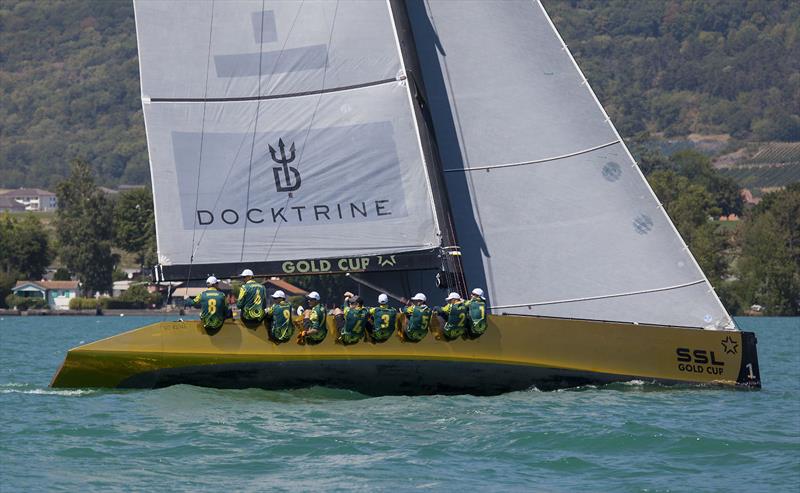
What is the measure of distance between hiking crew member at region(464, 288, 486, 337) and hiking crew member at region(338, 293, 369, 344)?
1.38 metres

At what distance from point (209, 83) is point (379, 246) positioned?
337 cm

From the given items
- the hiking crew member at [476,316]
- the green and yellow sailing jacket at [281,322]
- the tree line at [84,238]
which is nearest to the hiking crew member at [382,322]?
the hiking crew member at [476,316]

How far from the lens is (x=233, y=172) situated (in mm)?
21641

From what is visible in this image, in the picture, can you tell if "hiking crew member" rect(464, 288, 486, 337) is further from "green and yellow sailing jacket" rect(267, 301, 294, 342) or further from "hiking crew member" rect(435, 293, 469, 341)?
"green and yellow sailing jacket" rect(267, 301, 294, 342)

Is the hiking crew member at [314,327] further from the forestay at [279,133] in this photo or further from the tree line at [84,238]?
the tree line at [84,238]

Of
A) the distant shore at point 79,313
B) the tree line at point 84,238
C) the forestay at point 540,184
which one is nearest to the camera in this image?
the forestay at point 540,184

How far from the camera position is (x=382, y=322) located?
20172 millimetres

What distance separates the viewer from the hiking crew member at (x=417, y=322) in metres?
20.1

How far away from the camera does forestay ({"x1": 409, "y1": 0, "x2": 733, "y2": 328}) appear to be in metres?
22.4

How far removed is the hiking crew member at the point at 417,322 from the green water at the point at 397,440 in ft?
2.78

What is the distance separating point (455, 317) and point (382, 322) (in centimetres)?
98

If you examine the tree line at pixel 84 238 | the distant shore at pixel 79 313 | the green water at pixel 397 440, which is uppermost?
the tree line at pixel 84 238

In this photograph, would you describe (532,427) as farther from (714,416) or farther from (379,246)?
(379,246)

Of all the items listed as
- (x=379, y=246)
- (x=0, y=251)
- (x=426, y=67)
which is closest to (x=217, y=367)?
(x=379, y=246)
